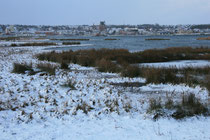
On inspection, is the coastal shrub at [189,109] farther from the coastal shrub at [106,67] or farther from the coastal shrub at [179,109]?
the coastal shrub at [106,67]

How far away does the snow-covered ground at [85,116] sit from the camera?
577 centimetres

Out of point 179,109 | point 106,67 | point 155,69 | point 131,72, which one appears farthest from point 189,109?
point 106,67

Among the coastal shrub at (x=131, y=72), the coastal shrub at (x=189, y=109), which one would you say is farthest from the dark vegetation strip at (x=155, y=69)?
the coastal shrub at (x=189, y=109)

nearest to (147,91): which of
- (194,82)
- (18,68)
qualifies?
(194,82)

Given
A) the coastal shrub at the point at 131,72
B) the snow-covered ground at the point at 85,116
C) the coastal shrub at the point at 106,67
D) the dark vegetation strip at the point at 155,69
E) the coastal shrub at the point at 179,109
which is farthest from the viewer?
the coastal shrub at the point at 106,67

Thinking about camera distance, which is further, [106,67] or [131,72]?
[106,67]

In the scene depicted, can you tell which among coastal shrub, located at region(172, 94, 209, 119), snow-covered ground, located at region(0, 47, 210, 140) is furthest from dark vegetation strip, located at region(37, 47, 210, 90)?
coastal shrub, located at region(172, 94, 209, 119)

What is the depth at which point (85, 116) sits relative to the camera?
695cm

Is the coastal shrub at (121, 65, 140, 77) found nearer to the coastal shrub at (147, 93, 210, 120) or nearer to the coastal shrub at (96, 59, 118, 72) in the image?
the coastal shrub at (96, 59, 118, 72)

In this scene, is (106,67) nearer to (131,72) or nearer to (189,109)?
(131,72)

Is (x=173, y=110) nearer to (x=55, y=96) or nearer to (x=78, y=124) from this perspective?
(x=78, y=124)

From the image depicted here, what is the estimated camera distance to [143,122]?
257 inches

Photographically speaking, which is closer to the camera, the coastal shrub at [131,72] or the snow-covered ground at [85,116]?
the snow-covered ground at [85,116]

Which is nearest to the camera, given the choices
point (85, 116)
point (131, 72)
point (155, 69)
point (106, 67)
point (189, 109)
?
point (85, 116)
